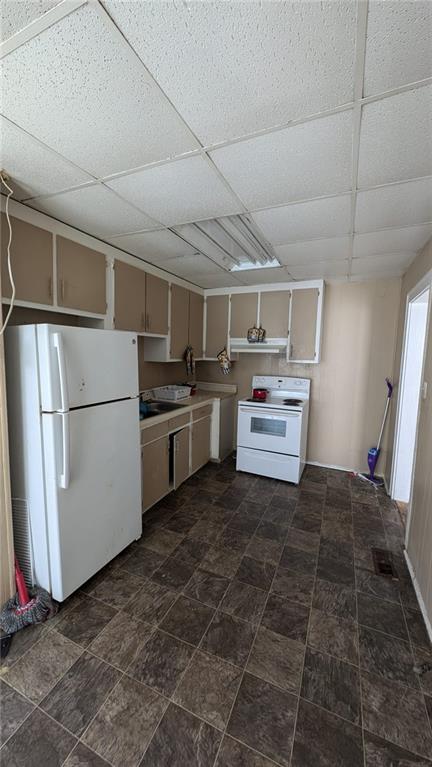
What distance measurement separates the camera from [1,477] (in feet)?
5.31

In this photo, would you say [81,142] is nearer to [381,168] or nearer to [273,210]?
[273,210]

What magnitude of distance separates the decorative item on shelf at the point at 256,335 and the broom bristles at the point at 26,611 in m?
3.08

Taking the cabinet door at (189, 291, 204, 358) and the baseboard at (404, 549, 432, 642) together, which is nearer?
the baseboard at (404, 549, 432, 642)

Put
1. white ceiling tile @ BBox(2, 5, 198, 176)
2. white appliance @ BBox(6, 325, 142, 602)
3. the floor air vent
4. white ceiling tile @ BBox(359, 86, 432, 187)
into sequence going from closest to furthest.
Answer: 1. white ceiling tile @ BBox(2, 5, 198, 176)
2. white ceiling tile @ BBox(359, 86, 432, 187)
3. white appliance @ BBox(6, 325, 142, 602)
4. the floor air vent

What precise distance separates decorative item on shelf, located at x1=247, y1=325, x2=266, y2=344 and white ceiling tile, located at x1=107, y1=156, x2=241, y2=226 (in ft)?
6.07

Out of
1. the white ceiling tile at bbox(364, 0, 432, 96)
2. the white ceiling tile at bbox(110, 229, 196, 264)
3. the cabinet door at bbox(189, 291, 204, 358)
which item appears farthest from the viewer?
the cabinet door at bbox(189, 291, 204, 358)

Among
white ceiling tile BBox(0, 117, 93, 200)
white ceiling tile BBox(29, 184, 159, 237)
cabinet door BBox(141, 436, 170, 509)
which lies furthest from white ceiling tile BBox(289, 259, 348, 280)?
cabinet door BBox(141, 436, 170, 509)

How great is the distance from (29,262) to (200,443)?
2.53 m

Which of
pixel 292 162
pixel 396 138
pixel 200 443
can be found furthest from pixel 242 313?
pixel 396 138

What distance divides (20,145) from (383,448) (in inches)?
162

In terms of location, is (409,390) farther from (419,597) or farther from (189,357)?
(189,357)

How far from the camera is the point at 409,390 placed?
2.79 m

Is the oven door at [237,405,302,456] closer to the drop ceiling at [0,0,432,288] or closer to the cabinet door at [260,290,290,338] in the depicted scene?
the cabinet door at [260,290,290,338]

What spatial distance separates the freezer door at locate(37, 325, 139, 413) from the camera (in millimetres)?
1547
